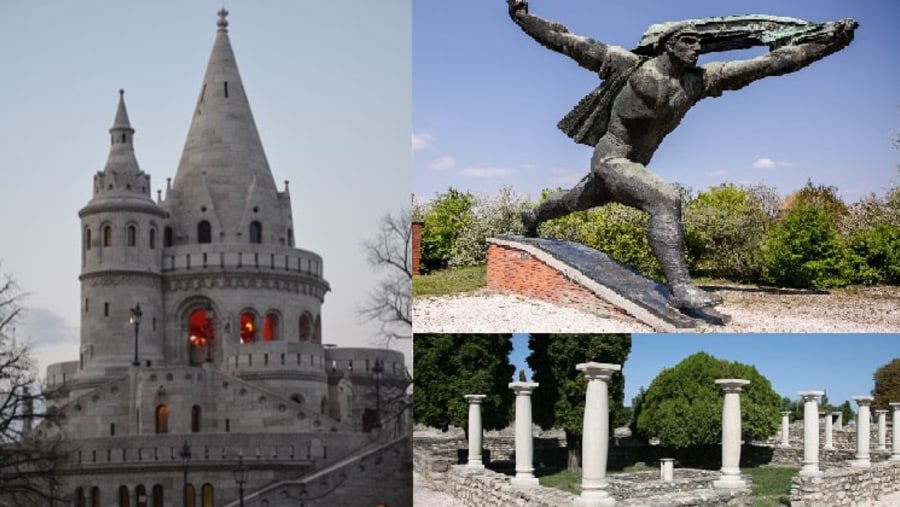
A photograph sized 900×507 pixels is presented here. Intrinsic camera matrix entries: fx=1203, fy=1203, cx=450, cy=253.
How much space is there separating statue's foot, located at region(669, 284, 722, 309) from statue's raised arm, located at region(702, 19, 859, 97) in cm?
195

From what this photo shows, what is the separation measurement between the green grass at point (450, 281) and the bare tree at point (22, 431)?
14.6 ft

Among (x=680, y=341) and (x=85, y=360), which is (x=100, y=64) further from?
(x=680, y=341)

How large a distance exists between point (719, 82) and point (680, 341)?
2.62m

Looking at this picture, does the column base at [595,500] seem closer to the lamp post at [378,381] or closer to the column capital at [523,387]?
the column capital at [523,387]

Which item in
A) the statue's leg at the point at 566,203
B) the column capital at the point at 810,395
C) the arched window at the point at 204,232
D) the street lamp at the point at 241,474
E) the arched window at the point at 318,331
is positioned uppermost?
the statue's leg at the point at 566,203

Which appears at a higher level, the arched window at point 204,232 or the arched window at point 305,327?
the arched window at point 204,232

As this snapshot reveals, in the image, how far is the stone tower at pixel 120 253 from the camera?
1365 centimetres

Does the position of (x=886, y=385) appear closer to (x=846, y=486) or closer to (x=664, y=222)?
(x=846, y=486)

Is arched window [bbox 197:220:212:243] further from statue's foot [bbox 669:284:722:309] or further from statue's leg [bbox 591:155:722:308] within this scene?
statue's foot [bbox 669:284:722:309]

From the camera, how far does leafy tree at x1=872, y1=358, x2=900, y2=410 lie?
1309cm

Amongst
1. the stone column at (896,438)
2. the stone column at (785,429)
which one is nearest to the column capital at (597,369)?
the stone column at (896,438)

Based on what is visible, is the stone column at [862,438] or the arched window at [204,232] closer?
the arched window at [204,232]

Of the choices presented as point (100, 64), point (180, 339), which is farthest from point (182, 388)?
point (100, 64)

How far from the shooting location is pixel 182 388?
13.3m
